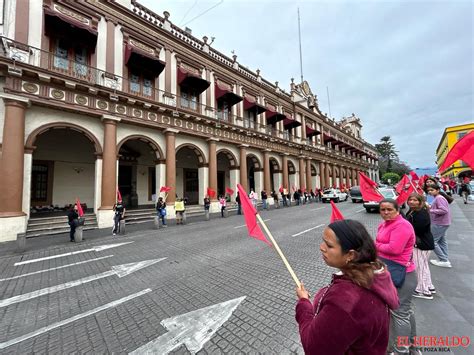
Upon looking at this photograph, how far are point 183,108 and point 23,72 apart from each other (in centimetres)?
845

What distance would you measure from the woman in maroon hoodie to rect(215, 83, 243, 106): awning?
721 inches

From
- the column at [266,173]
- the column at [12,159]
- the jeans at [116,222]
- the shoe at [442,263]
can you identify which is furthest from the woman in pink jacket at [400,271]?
the column at [266,173]

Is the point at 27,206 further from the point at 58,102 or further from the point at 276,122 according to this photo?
the point at 276,122

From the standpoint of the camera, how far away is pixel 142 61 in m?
13.3

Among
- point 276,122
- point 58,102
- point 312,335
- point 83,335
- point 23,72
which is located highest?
point 276,122

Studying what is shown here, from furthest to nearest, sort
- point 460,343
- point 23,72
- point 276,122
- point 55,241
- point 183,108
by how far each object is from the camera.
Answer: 1. point 276,122
2. point 183,108
3. point 23,72
4. point 55,241
5. point 460,343

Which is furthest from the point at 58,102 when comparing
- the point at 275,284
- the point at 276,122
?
the point at 276,122

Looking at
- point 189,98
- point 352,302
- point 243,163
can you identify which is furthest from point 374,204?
point 189,98

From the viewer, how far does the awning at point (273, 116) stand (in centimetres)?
2340

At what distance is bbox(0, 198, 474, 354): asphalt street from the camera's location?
112 inches

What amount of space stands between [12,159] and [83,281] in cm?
824

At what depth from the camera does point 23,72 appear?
9.54 metres

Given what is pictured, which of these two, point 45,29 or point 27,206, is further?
point 45,29

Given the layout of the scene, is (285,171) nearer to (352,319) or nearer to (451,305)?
(451,305)
